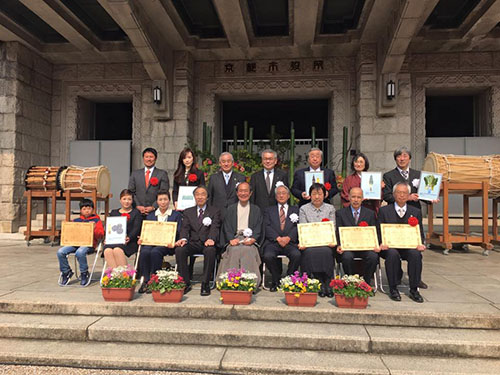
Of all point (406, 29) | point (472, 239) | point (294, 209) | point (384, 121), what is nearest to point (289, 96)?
point (384, 121)

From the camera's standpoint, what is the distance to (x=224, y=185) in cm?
525

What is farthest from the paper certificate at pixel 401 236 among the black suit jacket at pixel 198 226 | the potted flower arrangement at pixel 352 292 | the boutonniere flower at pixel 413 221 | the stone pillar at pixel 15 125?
the stone pillar at pixel 15 125

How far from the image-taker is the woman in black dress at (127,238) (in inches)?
184

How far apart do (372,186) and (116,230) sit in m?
3.39

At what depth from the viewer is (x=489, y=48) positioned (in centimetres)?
958

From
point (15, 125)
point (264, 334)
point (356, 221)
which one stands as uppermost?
point (15, 125)

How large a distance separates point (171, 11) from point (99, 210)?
5.52 m

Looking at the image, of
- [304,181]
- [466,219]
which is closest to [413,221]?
[304,181]

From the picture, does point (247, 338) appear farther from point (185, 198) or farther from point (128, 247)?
point (185, 198)

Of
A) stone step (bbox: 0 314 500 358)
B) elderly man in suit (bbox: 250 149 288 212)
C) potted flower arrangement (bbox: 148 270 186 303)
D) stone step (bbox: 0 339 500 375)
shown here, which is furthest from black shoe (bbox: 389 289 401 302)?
potted flower arrangement (bbox: 148 270 186 303)

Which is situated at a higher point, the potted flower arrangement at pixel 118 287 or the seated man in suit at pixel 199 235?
the seated man in suit at pixel 199 235

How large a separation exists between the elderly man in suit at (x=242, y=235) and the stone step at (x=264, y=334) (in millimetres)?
915

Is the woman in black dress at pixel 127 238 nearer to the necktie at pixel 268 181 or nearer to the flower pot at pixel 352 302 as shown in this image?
the necktie at pixel 268 181

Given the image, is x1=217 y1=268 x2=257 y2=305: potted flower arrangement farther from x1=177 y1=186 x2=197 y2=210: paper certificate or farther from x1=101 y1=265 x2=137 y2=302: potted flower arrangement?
x1=177 y1=186 x2=197 y2=210: paper certificate
